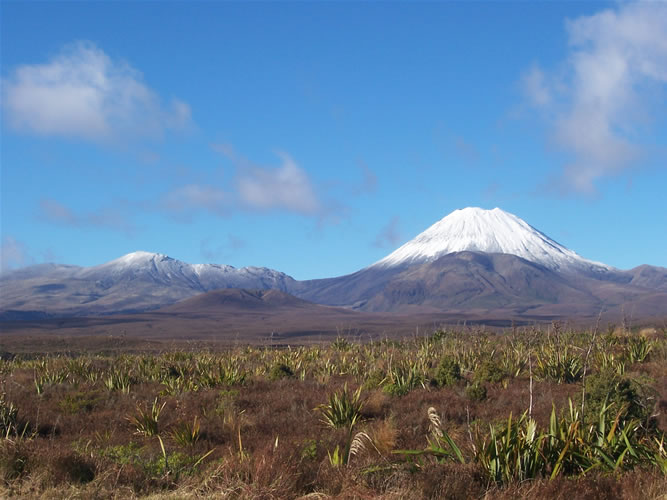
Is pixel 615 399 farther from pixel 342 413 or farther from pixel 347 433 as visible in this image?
pixel 342 413

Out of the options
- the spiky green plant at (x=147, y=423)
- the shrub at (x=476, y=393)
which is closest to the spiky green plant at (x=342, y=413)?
the shrub at (x=476, y=393)

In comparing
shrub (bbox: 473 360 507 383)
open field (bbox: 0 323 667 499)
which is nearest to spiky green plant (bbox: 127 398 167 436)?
open field (bbox: 0 323 667 499)

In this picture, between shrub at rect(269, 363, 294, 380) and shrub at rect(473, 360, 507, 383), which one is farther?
shrub at rect(269, 363, 294, 380)

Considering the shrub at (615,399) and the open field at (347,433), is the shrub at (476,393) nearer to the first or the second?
the open field at (347,433)

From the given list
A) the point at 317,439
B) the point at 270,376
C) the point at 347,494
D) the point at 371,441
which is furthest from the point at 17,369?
the point at 347,494

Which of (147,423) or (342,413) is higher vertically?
(342,413)

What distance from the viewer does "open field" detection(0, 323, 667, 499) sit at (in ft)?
22.3

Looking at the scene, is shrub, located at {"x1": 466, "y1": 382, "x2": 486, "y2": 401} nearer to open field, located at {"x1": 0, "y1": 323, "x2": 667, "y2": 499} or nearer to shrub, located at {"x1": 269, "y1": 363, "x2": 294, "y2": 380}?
open field, located at {"x1": 0, "y1": 323, "x2": 667, "y2": 499}

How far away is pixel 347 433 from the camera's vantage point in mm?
10211

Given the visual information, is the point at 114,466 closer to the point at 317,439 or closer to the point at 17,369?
the point at 317,439

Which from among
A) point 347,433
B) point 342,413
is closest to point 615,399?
point 347,433

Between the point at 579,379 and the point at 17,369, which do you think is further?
the point at 17,369

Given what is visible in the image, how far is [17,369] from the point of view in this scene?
74.9ft

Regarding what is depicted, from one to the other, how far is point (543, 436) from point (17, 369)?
2136 cm
